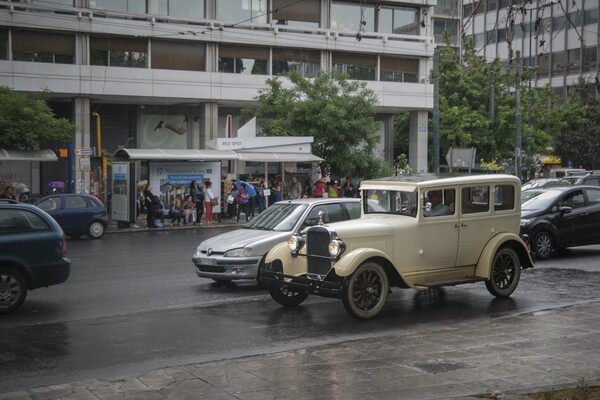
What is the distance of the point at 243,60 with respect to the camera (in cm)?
4172

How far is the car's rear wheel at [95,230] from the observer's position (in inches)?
974

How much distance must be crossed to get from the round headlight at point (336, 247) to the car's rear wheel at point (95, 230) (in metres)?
15.6

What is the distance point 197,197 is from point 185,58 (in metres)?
12.4

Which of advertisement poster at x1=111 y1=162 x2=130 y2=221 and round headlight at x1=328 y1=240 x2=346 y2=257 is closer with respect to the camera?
round headlight at x1=328 y1=240 x2=346 y2=257

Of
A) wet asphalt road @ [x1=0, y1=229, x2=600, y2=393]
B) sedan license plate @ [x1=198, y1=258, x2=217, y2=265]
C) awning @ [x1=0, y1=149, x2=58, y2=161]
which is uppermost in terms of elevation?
awning @ [x1=0, y1=149, x2=58, y2=161]

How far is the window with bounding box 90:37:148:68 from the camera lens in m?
38.1

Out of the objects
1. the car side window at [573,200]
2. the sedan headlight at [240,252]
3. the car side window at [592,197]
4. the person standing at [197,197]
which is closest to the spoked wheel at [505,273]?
the sedan headlight at [240,252]

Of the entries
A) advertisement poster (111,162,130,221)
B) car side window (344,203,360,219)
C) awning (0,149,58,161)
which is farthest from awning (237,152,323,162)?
car side window (344,203,360,219)

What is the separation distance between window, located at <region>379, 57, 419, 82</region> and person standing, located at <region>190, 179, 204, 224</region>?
1859 cm

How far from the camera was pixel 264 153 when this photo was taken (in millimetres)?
32469

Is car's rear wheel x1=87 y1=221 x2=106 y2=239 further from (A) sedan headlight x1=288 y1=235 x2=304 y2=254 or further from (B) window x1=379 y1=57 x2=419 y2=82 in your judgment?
(B) window x1=379 y1=57 x2=419 y2=82

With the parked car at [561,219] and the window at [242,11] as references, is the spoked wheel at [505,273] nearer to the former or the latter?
the parked car at [561,219]

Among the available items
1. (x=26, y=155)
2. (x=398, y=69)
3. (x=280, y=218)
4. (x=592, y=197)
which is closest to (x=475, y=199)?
(x=280, y=218)

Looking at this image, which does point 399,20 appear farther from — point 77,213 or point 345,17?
point 77,213
